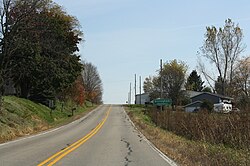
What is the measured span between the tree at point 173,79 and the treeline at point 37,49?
104 feet

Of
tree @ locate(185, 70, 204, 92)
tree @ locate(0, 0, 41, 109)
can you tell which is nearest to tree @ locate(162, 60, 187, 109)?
tree @ locate(185, 70, 204, 92)

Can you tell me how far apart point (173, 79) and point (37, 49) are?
6227cm

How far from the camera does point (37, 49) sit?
38.6 m

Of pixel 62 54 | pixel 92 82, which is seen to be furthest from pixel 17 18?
pixel 92 82

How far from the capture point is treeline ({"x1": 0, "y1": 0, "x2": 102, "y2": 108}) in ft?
106

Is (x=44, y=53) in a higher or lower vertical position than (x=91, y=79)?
lower

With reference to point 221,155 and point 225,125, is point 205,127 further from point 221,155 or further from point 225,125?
point 221,155

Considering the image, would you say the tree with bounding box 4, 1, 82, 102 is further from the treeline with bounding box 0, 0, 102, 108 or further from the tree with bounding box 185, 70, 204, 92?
the tree with bounding box 185, 70, 204, 92

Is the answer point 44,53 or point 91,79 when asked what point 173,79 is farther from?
point 44,53

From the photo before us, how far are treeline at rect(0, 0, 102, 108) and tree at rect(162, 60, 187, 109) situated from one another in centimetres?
3171

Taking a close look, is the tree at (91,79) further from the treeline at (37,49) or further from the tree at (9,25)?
the tree at (9,25)

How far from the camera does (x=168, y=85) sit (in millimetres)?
96188

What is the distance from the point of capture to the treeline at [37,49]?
1273 inches

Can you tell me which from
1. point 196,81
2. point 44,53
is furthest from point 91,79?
point 44,53
